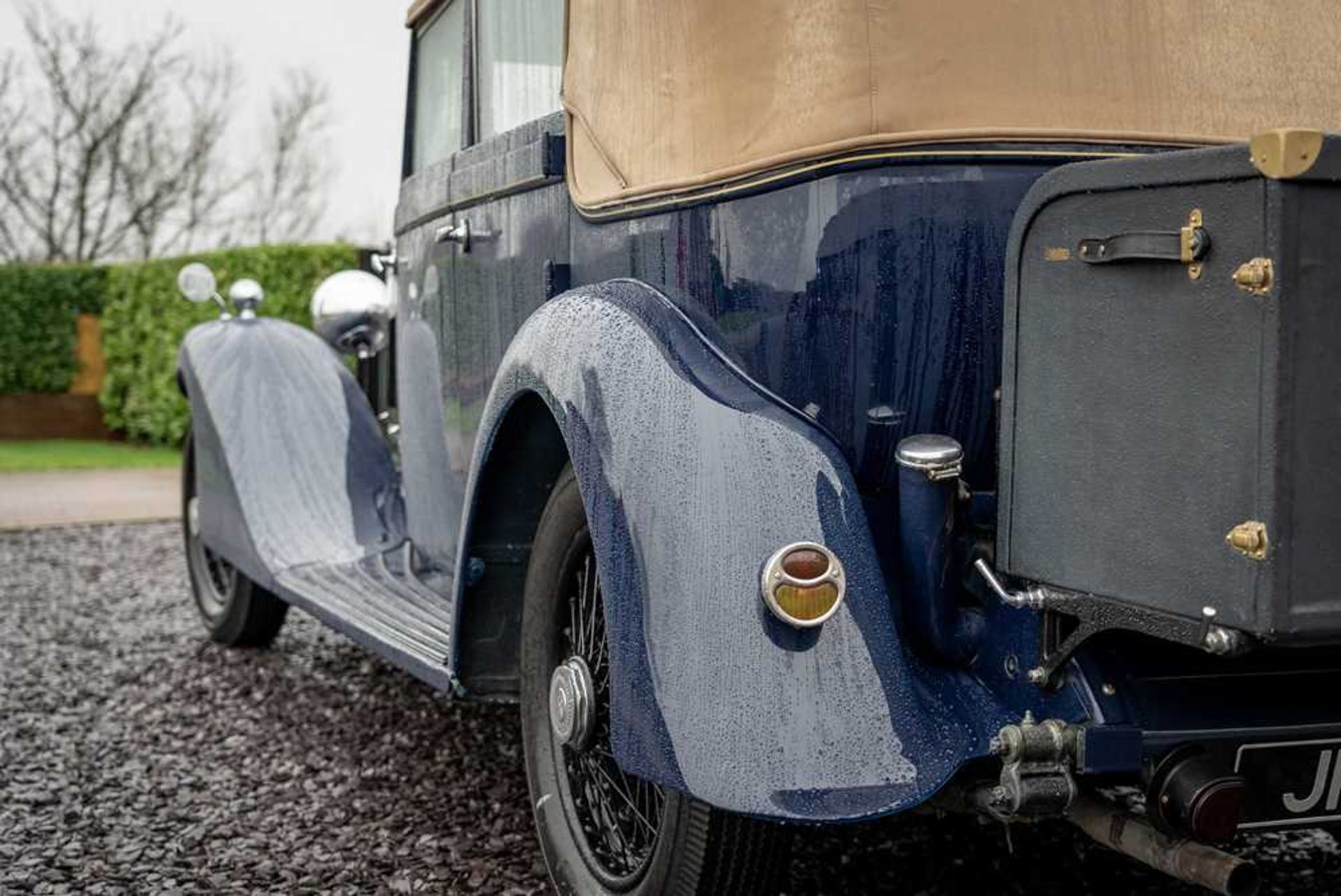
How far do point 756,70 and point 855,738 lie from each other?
1.08 metres

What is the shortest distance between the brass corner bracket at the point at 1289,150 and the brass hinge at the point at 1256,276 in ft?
0.34

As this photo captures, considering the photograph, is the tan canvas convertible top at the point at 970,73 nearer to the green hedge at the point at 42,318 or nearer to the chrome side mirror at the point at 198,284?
Result: the chrome side mirror at the point at 198,284

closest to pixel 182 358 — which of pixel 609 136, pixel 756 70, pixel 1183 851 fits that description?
pixel 609 136

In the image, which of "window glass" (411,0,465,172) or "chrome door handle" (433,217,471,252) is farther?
"window glass" (411,0,465,172)

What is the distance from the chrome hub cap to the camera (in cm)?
269

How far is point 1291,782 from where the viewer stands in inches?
88.8

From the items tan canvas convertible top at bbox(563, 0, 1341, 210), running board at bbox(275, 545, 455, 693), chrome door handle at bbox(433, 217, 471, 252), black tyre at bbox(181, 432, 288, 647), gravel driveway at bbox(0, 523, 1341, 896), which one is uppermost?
tan canvas convertible top at bbox(563, 0, 1341, 210)

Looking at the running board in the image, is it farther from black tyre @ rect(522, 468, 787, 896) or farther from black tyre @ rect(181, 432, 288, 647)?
black tyre @ rect(181, 432, 288, 647)

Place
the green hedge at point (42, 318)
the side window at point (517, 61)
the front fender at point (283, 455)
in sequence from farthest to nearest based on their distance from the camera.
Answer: the green hedge at point (42, 318)
the front fender at point (283, 455)
the side window at point (517, 61)

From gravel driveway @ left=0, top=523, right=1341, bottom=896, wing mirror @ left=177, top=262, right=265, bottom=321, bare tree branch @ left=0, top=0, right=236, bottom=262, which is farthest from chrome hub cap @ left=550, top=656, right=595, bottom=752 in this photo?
bare tree branch @ left=0, top=0, right=236, bottom=262

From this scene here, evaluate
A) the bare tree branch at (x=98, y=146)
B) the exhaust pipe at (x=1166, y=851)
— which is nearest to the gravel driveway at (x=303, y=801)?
the exhaust pipe at (x=1166, y=851)

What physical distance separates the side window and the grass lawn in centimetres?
1050

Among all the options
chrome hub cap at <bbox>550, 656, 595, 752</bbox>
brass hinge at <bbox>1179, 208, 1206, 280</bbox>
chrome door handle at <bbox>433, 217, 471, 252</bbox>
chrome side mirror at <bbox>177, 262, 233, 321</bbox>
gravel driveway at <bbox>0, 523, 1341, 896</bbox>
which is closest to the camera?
brass hinge at <bbox>1179, 208, 1206, 280</bbox>

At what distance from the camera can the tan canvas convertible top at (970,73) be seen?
2359mm
